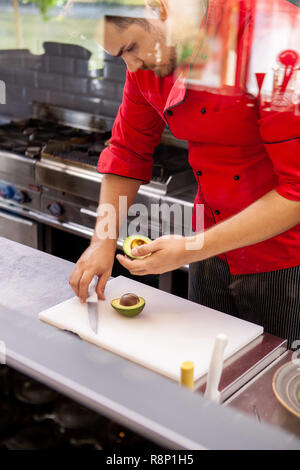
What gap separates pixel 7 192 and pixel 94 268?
191 cm

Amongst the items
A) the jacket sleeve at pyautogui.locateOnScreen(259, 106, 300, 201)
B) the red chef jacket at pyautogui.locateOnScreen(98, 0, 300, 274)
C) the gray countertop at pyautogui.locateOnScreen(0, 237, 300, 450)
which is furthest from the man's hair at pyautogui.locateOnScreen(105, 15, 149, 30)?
the gray countertop at pyautogui.locateOnScreen(0, 237, 300, 450)

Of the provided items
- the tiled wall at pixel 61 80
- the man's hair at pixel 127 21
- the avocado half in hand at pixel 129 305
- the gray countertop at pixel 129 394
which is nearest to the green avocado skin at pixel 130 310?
the avocado half in hand at pixel 129 305

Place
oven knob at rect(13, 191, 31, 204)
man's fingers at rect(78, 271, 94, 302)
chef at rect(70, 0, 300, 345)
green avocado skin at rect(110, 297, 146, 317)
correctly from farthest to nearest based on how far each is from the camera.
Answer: oven knob at rect(13, 191, 31, 204)
man's fingers at rect(78, 271, 94, 302)
green avocado skin at rect(110, 297, 146, 317)
chef at rect(70, 0, 300, 345)

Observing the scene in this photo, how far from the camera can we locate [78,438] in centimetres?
73

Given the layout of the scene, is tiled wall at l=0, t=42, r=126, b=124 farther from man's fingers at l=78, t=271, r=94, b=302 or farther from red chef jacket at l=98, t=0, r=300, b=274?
man's fingers at l=78, t=271, r=94, b=302

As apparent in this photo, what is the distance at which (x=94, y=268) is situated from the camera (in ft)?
4.88

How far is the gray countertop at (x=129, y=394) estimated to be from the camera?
0.62 meters

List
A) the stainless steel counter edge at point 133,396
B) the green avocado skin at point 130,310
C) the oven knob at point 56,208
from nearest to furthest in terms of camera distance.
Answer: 1. the stainless steel counter edge at point 133,396
2. the green avocado skin at point 130,310
3. the oven knob at point 56,208

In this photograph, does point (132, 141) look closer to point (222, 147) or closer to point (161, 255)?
point (222, 147)

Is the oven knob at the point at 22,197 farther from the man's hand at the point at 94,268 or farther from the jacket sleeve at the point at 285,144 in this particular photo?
the jacket sleeve at the point at 285,144

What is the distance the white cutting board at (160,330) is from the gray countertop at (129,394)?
404 millimetres

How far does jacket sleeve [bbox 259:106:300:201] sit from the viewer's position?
121 centimetres

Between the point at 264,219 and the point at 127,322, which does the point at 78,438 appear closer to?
the point at 127,322

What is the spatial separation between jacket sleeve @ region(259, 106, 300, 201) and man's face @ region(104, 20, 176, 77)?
26 cm
